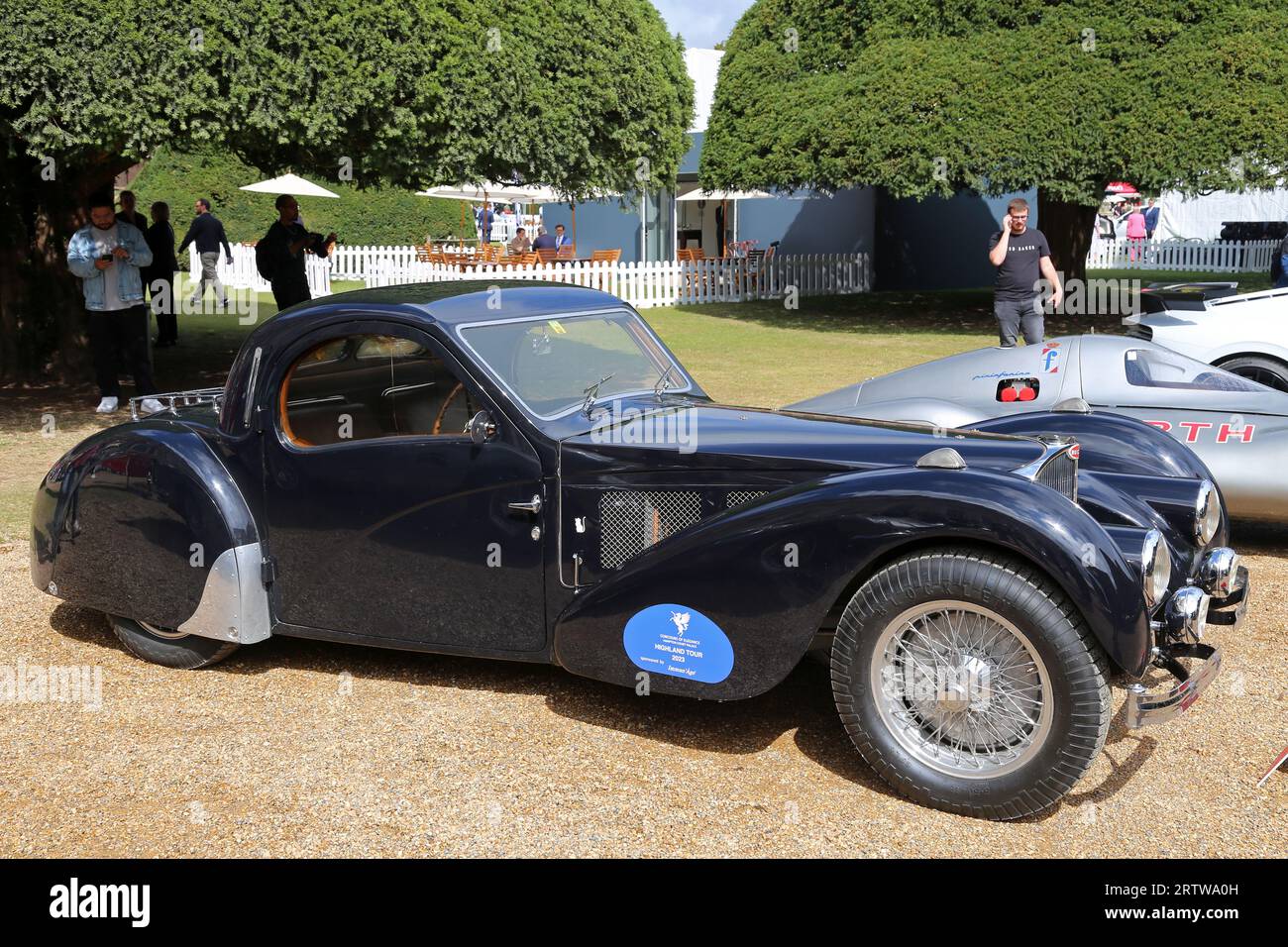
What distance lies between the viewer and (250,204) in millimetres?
34156

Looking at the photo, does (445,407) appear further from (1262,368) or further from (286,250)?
(286,250)

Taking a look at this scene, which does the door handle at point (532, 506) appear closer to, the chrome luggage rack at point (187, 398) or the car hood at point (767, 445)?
the car hood at point (767, 445)

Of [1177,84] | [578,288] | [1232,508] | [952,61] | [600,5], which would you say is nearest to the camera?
[578,288]

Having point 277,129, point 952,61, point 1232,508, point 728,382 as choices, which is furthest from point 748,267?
point 1232,508

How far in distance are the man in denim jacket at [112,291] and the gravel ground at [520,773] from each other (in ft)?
22.8

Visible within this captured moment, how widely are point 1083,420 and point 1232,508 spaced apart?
58.9 inches

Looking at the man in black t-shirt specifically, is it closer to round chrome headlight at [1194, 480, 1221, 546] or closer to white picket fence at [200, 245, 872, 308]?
round chrome headlight at [1194, 480, 1221, 546]

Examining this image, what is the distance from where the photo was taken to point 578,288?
532cm

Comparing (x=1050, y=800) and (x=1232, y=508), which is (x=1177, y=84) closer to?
(x=1232, y=508)

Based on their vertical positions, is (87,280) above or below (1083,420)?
above

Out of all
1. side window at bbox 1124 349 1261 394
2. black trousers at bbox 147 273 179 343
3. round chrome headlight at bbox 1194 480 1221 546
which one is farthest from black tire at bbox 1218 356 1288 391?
black trousers at bbox 147 273 179 343

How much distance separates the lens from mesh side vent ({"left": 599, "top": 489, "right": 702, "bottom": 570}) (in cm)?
426

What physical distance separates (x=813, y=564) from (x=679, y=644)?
0.55 metres

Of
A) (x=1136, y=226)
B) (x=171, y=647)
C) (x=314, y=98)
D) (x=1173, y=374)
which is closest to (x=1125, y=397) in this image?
(x=1173, y=374)
